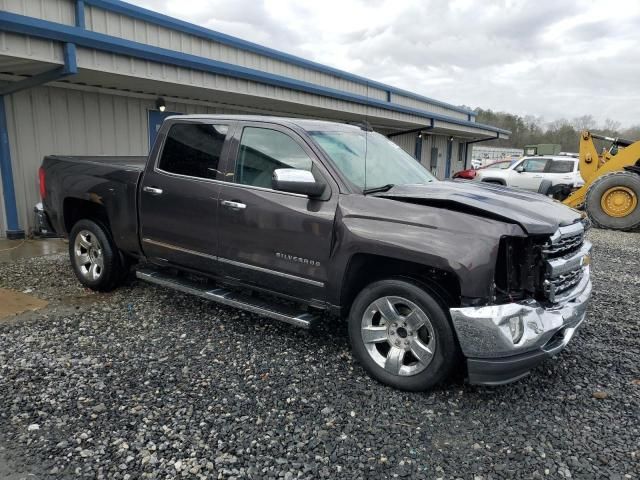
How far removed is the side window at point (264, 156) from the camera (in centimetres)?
391

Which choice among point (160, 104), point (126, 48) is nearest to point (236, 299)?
point (126, 48)

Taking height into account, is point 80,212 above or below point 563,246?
below

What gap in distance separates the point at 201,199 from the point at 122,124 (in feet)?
19.8

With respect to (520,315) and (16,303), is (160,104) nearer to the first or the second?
(16,303)

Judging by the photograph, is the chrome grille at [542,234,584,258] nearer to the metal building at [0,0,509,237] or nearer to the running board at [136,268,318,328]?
the running board at [136,268,318,328]

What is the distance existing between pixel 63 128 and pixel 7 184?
1.36m

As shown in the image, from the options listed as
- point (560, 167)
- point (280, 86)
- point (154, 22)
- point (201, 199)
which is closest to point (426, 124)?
point (560, 167)

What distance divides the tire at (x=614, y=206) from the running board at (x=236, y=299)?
976cm

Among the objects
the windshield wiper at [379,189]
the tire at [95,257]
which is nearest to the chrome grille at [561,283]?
the windshield wiper at [379,189]

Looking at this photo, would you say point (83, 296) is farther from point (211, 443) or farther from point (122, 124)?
point (122, 124)

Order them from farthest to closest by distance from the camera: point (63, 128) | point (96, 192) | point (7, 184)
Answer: point (63, 128) → point (7, 184) → point (96, 192)

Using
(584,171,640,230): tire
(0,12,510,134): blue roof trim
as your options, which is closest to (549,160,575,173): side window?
(584,171,640,230): tire

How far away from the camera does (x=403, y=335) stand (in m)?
3.35

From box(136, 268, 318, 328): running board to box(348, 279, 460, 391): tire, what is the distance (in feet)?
1.40
